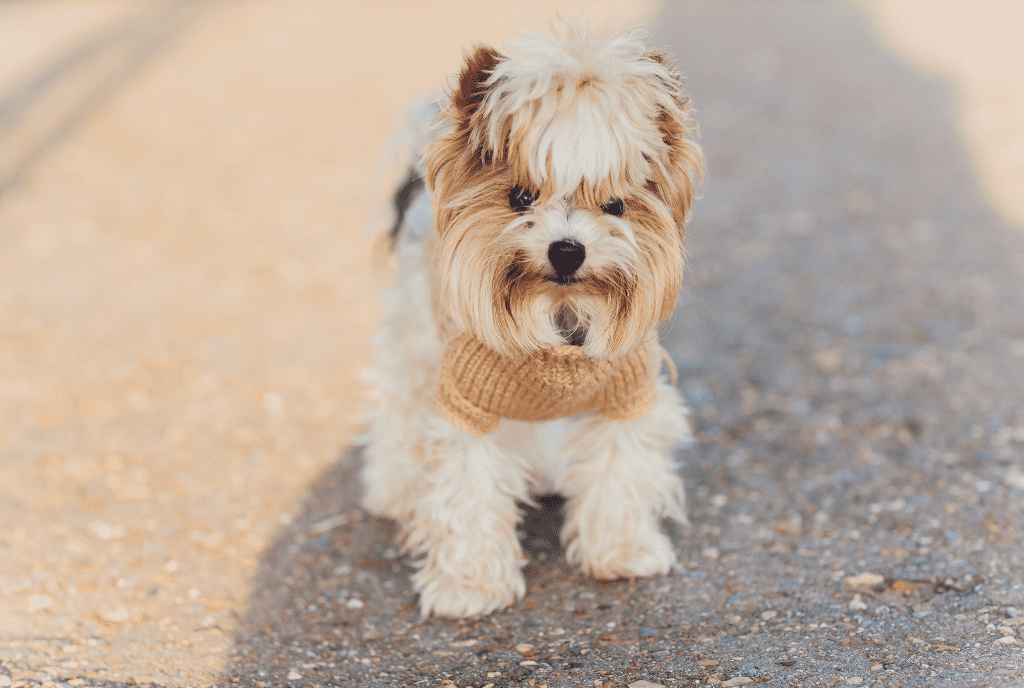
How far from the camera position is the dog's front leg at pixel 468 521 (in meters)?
3.51

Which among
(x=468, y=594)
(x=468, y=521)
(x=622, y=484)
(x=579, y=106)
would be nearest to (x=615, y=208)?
(x=579, y=106)

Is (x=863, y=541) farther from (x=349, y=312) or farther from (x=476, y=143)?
(x=349, y=312)

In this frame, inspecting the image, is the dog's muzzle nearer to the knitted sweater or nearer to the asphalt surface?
the knitted sweater

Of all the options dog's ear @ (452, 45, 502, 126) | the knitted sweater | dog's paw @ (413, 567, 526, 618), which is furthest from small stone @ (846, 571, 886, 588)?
dog's ear @ (452, 45, 502, 126)

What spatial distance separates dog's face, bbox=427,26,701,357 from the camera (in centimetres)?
274

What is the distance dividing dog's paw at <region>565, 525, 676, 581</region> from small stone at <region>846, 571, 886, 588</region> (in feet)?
2.22

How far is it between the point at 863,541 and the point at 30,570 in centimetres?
343

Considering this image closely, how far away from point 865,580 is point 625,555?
91 cm

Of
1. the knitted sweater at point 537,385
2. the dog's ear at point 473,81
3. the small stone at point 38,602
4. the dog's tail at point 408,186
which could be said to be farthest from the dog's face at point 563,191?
the small stone at point 38,602

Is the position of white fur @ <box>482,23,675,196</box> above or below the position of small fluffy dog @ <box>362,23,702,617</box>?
above

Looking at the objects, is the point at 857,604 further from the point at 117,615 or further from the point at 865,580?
the point at 117,615

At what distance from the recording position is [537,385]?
3.21 m

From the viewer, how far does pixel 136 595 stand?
12.6 feet

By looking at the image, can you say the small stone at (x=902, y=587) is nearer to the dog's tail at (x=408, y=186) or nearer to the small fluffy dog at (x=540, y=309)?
the small fluffy dog at (x=540, y=309)
